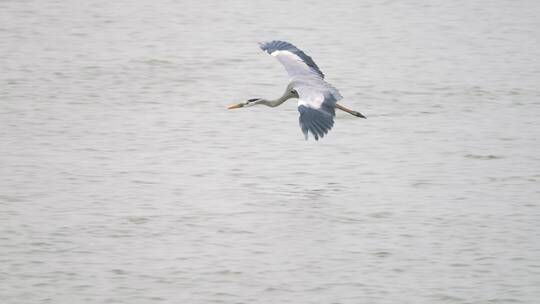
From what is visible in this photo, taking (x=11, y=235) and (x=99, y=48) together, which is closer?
(x=11, y=235)

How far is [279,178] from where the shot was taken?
11.4 meters

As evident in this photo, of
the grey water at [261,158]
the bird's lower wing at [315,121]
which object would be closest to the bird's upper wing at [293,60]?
the grey water at [261,158]

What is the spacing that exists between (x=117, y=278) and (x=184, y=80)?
19.2 ft

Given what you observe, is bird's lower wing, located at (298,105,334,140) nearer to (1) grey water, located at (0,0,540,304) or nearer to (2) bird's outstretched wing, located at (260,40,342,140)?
(2) bird's outstretched wing, located at (260,40,342,140)

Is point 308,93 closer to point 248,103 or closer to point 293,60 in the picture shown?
point 293,60

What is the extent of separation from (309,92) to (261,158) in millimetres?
982

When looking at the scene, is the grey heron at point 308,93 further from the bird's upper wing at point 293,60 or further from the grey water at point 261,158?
the grey water at point 261,158

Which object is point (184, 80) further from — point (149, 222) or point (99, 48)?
point (149, 222)

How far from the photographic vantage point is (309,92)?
1141 centimetres

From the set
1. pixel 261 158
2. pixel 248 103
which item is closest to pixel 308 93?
pixel 261 158

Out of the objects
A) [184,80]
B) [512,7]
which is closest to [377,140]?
[184,80]

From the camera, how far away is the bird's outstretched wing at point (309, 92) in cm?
1075

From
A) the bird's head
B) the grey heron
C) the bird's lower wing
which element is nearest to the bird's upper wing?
the grey heron

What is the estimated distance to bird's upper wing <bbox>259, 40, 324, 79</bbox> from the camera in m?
12.1
